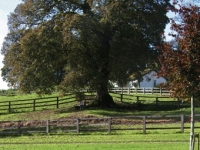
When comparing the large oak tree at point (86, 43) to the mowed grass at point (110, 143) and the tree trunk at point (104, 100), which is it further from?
the mowed grass at point (110, 143)

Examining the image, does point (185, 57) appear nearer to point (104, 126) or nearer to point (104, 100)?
point (104, 126)

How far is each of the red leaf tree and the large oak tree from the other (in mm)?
21984

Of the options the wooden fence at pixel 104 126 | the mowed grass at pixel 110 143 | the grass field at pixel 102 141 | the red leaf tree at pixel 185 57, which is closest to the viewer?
the red leaf tree at pixel 185 57

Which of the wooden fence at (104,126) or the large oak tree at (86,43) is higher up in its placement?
the large oak tree at (86,43)

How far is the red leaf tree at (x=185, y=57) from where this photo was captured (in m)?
11.9

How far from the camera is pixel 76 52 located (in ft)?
120

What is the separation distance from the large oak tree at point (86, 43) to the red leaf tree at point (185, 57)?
22.0 metres

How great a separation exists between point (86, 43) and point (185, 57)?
82.0 feet

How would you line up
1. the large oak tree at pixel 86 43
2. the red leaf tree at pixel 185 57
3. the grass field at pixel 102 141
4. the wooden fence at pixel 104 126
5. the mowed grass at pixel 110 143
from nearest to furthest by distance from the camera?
the red leaf tree at pixel 185 57
the mowed grass at pixel 110 143
the grass field at pixel 102 141
the wooden fence at pixel 104 126
the large oak tree at pixel 86 43

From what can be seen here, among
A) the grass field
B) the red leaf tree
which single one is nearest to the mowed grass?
the grass field

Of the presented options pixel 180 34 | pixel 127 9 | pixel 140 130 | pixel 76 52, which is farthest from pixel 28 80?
pixel 180 34

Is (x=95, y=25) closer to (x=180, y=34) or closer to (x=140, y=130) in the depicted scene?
(x=140, y=130)

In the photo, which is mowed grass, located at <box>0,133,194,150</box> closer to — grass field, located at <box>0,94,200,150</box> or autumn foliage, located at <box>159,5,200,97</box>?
grass field, located at <box>0,94,200,150</box>

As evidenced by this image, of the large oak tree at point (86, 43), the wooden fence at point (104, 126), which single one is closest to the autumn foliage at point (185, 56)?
the wooden fence at point (104, 126)
